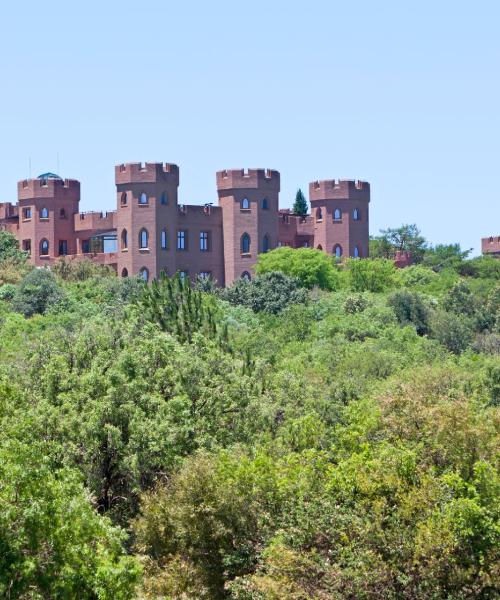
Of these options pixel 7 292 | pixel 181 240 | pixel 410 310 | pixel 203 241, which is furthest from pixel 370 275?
pixel 7 292

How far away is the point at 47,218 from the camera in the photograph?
347 ft

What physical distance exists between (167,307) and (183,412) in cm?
1707

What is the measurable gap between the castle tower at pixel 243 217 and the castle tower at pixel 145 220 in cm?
403

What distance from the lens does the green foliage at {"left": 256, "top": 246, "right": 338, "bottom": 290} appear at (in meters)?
100

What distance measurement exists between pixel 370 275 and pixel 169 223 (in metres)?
12.4

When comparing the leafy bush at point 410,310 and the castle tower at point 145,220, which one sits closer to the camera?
the leafy bush at point 410,310

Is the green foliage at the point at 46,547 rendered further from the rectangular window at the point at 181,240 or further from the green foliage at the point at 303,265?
the rectangular window at the point at 181,240

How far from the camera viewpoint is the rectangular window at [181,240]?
103 metres

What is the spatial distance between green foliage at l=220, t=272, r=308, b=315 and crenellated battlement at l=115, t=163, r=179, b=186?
9103mm

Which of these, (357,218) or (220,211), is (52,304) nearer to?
(220,211)

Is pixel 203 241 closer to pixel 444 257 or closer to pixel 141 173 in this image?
pixel 141 173

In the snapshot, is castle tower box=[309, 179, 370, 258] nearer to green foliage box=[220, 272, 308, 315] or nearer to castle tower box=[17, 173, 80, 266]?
green foliage box=[220, 272, 308, 315]

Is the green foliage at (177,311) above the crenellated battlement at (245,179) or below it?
below

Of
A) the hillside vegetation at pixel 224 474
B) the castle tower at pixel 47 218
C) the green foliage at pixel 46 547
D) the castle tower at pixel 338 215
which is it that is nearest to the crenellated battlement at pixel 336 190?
the castle tower at pixel 338 215
